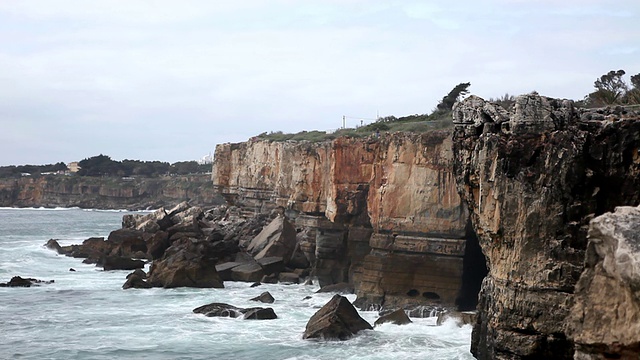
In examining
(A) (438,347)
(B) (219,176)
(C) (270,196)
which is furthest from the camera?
(B) (219,176)

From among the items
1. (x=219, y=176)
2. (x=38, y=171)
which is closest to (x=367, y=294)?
(x=219, y=176)

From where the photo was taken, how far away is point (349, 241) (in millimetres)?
28641

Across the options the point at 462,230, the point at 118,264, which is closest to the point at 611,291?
the point at 462,230

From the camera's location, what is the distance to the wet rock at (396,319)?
71.4 feet

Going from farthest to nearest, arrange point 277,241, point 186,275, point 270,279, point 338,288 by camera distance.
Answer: point 277,241, point 270,279, point 186,275, point 338,288

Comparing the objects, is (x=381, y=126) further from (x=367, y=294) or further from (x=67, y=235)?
(x=67, y=235)

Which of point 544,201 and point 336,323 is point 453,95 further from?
point 544,201

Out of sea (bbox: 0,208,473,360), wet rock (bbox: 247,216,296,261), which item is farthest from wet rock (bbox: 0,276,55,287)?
wet rock (bbox: 247,216,296,261)

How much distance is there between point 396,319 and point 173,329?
6525mm

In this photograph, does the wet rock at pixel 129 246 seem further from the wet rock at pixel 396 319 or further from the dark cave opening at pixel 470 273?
the dark cave opening at pixel 470 273

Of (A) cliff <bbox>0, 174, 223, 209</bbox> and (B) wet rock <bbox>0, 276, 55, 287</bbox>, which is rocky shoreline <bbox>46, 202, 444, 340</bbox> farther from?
(A) cliff <bbox>0, 174, 223, 209</bbox>

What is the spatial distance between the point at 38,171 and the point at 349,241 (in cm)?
10893

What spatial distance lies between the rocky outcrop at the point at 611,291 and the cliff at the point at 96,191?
4071 inches

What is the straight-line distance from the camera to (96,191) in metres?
115
